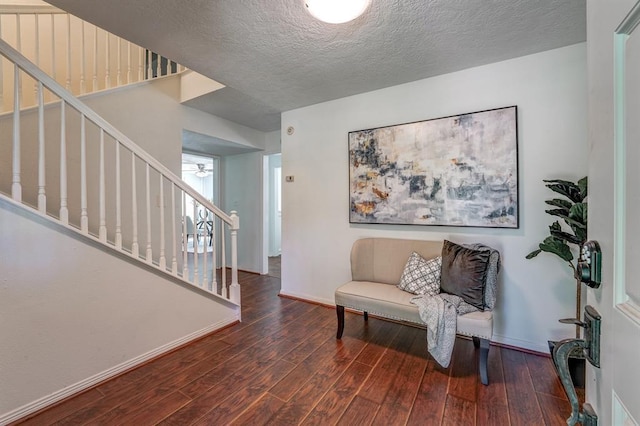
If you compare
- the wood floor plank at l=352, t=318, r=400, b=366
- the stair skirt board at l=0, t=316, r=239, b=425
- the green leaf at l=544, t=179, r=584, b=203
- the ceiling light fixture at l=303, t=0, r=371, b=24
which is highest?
the ceiling light fixture at l=303, t=0, r=371, b=24

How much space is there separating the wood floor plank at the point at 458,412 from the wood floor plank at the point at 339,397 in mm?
520

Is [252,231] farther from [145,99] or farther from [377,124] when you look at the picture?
[377,124]

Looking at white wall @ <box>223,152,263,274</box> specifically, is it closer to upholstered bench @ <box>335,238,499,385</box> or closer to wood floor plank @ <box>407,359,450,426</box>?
upholstered bench @ <box>335,238,499,385</box>

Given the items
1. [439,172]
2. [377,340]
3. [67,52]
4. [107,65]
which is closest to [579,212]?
[439,172]

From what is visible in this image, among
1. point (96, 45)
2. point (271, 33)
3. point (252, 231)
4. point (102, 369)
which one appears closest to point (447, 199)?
point (271, 33)

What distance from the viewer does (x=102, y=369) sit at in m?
1.80

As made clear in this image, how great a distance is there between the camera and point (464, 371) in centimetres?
192

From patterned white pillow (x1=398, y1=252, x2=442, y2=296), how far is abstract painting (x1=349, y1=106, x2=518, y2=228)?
1.39ft

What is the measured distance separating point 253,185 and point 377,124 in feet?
8.46

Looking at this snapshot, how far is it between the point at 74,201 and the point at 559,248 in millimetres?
3962

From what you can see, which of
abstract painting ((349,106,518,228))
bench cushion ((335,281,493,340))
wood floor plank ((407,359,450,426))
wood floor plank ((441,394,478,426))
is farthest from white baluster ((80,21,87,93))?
wood floor plank ((441,394,478,426))

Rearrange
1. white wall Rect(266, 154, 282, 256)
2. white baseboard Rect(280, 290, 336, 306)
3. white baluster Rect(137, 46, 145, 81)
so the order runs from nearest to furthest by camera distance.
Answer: white baluster Rect(137, 46, 145, 81) → white baseboard Rect(280, 290, 336, 306) → white wall Rect(266, 154, 282, 256)

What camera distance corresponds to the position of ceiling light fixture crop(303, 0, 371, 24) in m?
1.44

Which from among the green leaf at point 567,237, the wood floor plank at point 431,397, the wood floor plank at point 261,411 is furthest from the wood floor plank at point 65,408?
the green leaf at point 567,237
